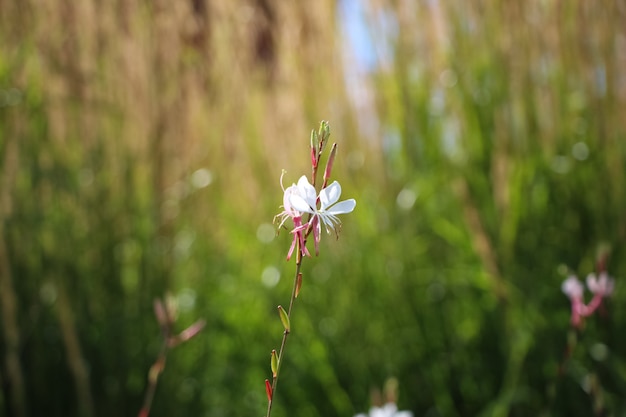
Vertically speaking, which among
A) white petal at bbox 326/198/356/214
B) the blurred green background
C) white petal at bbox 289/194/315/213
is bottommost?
white petal at bbox 326/198/356/214

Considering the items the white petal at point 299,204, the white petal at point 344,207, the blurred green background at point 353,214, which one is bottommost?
the white petal at point 344,207

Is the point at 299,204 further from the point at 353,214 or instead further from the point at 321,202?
the point at 353,214

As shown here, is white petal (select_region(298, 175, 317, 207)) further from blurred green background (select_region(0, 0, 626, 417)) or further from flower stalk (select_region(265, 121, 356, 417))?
blurred green background (select_region(0, 0, 626, 417))

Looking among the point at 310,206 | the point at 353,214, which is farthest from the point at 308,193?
the point at 353,214

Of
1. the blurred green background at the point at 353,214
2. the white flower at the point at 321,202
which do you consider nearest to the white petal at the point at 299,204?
the white flower at the point at 321,202

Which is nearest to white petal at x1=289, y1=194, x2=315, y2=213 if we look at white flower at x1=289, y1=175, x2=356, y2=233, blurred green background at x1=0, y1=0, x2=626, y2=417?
white flower at x1=289, y1=175, x2=356, y2=233

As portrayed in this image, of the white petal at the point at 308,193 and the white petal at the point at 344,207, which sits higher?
the white petal at the point at 308,193

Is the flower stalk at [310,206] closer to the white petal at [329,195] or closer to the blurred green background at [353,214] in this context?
the white petal at [329,195]

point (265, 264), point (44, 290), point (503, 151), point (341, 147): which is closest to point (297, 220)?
point (503, 151)
